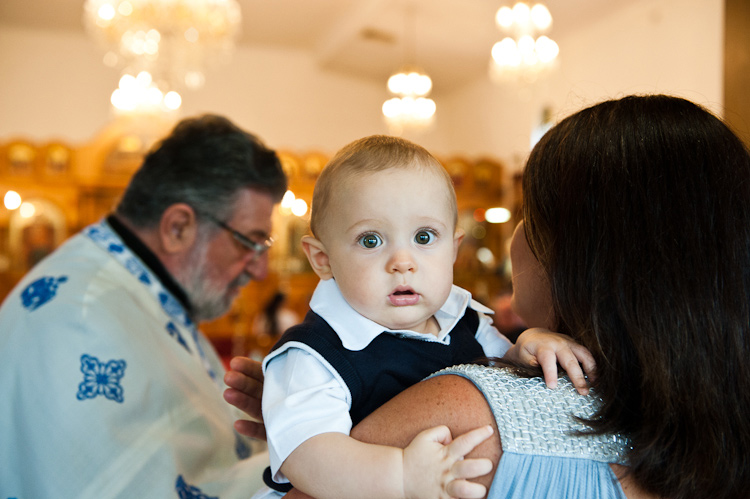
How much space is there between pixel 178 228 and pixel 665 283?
6.82 ft

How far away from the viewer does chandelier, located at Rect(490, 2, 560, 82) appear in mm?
7844

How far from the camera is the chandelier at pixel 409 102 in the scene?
1018cm

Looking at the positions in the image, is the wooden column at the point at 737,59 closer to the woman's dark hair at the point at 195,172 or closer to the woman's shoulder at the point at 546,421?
the woman's shoulder at the point at 546,421

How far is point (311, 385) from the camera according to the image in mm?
1220

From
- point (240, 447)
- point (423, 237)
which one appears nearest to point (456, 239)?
point (423, 237)

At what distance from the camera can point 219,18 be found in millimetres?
7156

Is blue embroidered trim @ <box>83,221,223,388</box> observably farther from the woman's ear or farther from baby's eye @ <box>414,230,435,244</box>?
baby's eye @ <box>414,230,435,244</box>

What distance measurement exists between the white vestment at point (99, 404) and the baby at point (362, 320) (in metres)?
0.79

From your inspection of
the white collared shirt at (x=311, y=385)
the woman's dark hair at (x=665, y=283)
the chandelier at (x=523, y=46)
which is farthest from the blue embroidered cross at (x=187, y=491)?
the chandelier at (x=523, y=46)

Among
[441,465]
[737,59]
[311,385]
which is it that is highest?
[737,59]

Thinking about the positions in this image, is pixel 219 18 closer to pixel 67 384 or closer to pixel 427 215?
pixel 67 384

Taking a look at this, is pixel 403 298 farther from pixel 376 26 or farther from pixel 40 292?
pixel 376 26

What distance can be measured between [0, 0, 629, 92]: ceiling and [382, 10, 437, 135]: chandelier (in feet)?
1.66

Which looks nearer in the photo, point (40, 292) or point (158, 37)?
point (40, 292)
